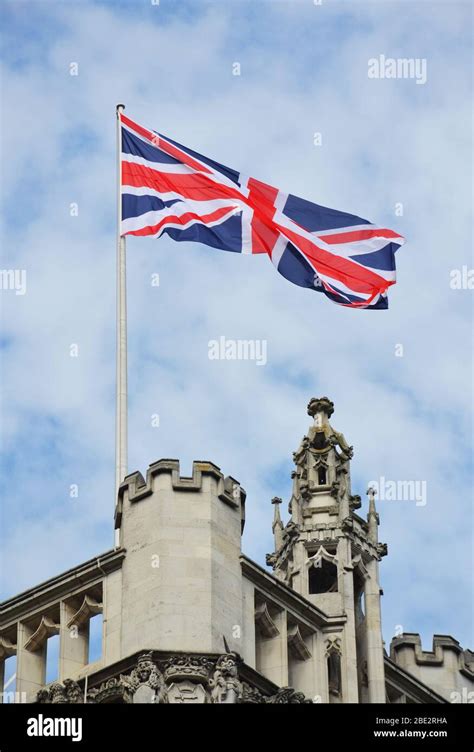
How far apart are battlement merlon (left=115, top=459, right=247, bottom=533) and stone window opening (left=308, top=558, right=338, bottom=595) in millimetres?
6395

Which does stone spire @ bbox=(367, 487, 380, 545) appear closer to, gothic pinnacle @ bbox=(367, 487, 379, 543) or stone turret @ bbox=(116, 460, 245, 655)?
gothic pinnacle @ bbox=(367, 487, 379, 543)

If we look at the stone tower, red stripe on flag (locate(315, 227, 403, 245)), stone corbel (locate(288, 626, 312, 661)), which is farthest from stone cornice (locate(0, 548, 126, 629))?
red stripe on flag (locate(315, 227, 403, 245))

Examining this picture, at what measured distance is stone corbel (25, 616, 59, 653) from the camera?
55.5 meters

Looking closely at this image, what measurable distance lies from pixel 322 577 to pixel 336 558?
0.96m

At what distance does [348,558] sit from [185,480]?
765cm

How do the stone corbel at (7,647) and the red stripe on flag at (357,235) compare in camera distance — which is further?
the red stripe on flag at (357,235)

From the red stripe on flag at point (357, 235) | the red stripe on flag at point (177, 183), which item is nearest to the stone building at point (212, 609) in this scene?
the red stripe on flag at point (357, 235)

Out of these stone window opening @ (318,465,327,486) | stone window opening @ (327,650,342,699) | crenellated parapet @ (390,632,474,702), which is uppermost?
stone window opening @ (318,465,327,486)

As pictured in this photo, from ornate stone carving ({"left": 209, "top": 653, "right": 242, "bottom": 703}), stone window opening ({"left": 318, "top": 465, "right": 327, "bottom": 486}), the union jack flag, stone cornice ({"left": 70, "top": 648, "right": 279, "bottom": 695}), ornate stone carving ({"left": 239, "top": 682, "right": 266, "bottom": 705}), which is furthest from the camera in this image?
the union jack flag

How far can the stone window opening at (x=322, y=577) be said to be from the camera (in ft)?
200

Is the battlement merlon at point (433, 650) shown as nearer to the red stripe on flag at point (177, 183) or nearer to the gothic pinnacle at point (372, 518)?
Result: the gothic pinnacle at point (372, 518)

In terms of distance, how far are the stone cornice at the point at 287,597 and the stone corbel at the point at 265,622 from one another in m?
0.38

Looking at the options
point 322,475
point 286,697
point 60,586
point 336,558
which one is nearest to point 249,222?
point 322,475

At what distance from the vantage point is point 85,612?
5494cm
